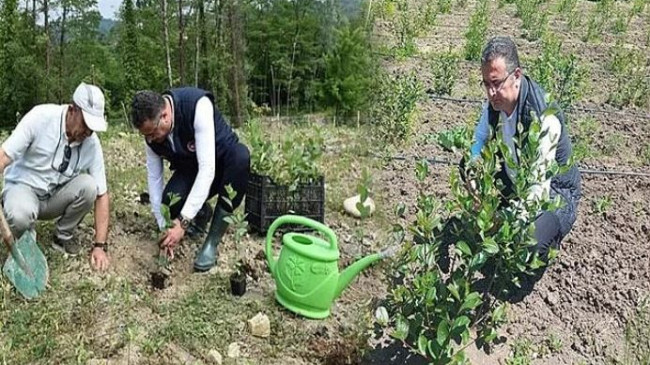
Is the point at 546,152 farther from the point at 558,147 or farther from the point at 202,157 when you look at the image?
the point at 202,157

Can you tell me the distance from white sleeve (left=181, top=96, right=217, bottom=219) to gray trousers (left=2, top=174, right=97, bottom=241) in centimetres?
52

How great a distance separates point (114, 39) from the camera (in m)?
21.3

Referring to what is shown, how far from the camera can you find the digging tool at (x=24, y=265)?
2793 millimetres

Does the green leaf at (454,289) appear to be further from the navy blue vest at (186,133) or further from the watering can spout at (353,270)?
the navy blue vest at (186,133)

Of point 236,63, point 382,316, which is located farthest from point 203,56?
point 382,316

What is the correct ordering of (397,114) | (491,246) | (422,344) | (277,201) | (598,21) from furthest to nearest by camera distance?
(598,21)
(397,114)
(277,201)
(422,344)
(491,246)

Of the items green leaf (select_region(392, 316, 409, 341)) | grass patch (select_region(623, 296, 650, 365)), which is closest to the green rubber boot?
green leaf (select_region(392, 316, 409, 341))

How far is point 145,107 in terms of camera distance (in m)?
2.88

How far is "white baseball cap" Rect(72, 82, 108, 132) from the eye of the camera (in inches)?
113

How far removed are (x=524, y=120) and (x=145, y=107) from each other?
5.03 feet

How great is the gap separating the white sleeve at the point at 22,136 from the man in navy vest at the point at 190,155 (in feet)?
1.48

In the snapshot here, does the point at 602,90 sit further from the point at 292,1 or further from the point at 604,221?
the point at 292,1

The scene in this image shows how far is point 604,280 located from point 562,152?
107 centimetres

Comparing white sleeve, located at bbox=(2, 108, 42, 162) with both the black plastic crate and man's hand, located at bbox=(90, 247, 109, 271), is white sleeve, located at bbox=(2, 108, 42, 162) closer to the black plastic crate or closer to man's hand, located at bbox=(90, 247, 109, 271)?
man's hand, located at bbox=(90, 247, 109, 271)
